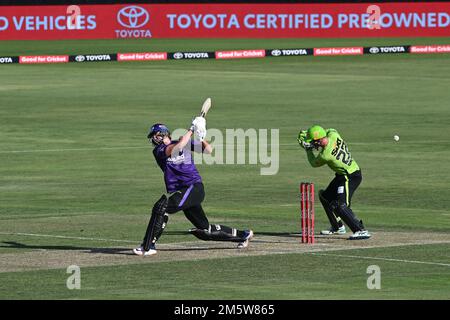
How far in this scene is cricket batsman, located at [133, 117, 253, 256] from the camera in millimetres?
20156

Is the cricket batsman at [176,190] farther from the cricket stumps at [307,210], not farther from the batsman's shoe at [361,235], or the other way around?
the batsman's shoe at [361,235]

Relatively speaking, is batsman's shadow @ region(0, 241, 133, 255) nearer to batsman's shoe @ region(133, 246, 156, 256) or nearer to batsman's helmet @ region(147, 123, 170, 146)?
batsman's shoe @ region(133, 246, 156, 256)

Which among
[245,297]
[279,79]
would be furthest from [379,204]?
[279,79]

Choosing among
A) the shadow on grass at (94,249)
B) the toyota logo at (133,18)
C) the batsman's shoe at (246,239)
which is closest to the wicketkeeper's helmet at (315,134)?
the batsman's shoe at (246,239)

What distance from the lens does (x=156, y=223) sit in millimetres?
20141

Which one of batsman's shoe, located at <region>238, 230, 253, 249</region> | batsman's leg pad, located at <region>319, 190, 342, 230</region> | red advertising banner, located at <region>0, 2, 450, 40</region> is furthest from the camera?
red advertising banner, located at <region>0, 2, 450, 40</region>

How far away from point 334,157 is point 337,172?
1.16 feet

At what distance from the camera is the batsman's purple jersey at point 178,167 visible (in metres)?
20.2

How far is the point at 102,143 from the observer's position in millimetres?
38188

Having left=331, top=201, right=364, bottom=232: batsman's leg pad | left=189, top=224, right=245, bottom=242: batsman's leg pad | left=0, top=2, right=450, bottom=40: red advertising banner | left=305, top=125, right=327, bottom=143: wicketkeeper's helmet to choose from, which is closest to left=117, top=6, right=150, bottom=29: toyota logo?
left=0, top=2, right=450, bottom=40: red advertising banner

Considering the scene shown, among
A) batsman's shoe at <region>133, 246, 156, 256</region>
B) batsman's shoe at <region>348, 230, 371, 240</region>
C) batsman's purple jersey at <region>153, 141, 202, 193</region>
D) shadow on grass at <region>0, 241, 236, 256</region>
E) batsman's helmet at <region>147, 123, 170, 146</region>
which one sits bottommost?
batsman's shoe at <region>133, 246, 156, 256</region>

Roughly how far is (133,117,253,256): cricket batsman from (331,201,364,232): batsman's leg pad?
2156mm

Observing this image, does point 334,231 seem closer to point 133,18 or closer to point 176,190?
point 176,190

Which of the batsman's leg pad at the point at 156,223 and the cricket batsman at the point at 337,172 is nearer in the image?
the batsman's leg pad at the point at 156,223
